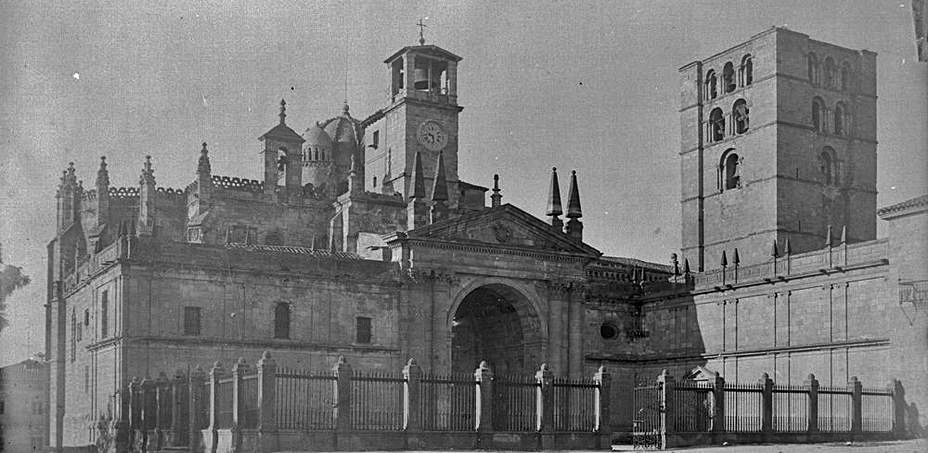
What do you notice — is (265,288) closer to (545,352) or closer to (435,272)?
(435,272)

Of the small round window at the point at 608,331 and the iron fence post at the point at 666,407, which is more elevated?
the small round window at the point at 608,331

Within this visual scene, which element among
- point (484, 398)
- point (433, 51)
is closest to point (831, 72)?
point (433, 51)

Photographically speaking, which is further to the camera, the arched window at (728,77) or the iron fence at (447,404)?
the arched window at (728,77)

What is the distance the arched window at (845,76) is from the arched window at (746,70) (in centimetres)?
496

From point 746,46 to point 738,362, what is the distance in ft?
65.1

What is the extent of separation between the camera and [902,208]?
38.9m

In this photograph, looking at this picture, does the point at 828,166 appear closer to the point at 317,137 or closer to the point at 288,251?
the point at 317,137

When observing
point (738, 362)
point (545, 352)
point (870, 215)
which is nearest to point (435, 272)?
point (545, 352)

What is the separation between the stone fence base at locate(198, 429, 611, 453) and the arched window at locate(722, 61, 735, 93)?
103 ft

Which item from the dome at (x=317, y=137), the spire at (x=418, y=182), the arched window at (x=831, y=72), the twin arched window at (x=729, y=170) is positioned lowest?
the spire at (x=418, y=182)

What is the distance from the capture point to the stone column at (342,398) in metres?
31.9

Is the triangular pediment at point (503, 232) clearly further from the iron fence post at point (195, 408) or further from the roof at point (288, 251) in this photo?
the iron fence post at point (195, 408)

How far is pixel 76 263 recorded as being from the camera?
49500 millimetres

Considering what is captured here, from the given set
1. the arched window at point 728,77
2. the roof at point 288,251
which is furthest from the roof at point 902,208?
the arched window at point 728,77
